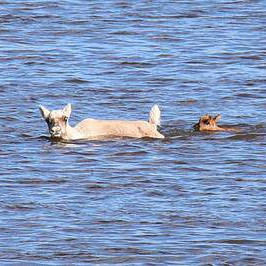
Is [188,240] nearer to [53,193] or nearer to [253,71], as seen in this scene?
[53,193]

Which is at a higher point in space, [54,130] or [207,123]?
[54,130]

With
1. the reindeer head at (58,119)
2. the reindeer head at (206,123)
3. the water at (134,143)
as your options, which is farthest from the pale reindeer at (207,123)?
the reindeer head at (58,119)

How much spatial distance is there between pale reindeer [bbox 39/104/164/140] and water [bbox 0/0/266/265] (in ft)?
0.44

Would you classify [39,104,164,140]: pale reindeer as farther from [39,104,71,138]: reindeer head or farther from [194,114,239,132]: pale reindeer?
[194,114,239,132]: pale reindeer

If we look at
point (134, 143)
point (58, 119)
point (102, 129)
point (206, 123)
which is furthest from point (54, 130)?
point (206, 123)

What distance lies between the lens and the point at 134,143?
15391 mm

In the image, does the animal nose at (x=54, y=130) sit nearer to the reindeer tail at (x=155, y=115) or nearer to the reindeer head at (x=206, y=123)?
the reindeer tail at (x=155, y=115)

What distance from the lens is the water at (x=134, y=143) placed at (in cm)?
1109

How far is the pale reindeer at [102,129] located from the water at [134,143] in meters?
0.13

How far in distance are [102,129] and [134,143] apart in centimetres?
41

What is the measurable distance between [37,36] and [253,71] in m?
5.05

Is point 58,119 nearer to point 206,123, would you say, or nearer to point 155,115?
point 155,115

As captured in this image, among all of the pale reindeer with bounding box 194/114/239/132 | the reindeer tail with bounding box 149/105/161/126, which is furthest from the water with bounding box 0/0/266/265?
the reindeer tail with bounding box 149/105/161/126

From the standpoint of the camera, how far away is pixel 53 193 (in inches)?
503
